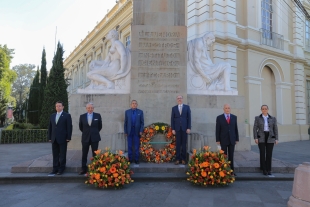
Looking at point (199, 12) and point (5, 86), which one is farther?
point (5, 86)

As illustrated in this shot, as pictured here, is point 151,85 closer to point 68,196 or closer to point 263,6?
point 68,196

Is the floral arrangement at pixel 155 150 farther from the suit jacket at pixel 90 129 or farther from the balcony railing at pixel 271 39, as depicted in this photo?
the balcony railing at pixel 271 39

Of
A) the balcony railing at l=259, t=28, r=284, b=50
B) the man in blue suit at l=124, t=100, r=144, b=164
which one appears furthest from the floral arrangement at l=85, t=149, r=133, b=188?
the balcony railing at l=259, t=28, r=284, b=50

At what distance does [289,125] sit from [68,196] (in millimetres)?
17861

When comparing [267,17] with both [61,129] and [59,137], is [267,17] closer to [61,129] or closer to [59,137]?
[61,129]

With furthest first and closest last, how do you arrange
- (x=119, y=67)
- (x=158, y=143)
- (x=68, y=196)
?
(x=119, y=67), (x=158, y=143), (x=68, y=196)

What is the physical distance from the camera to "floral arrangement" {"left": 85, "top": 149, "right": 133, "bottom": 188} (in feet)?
18.2

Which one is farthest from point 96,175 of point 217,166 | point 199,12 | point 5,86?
point 5,86

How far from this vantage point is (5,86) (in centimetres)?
3938

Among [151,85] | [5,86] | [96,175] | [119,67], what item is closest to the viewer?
[96,175]

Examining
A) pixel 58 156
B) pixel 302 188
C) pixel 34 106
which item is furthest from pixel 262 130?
pixel 34 106

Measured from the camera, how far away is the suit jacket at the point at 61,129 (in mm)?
6566

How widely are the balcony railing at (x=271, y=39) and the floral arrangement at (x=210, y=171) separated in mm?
14265

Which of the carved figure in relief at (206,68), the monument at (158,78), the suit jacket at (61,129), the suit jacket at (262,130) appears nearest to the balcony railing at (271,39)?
the carved figure in relief at (206,68)
